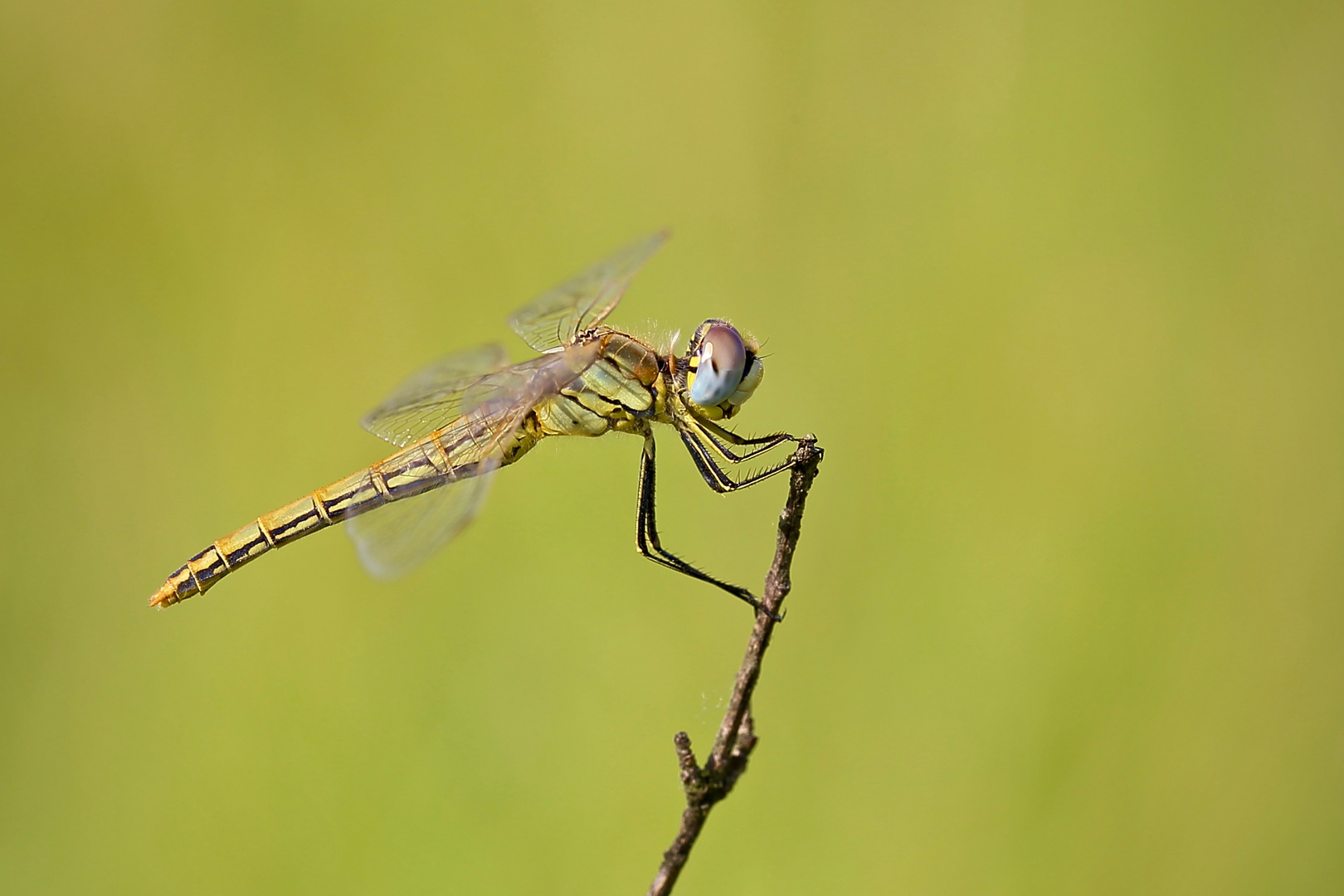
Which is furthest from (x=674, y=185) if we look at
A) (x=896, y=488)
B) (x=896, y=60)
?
(x=896, y=488)

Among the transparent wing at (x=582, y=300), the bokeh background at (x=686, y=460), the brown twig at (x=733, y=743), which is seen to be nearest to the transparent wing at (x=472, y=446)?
the transparent wing at (x=582, y=300)

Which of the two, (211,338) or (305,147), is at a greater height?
(305,147)

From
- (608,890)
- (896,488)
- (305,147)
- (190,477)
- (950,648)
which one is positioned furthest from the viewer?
(305,147)

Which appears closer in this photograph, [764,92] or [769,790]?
[769,790]

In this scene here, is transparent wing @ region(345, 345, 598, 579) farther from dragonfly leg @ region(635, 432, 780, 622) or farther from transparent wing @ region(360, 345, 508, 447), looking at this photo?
dragonfly leg @ region(635, 432, 780, 622)

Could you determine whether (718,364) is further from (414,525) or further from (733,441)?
(414,525)

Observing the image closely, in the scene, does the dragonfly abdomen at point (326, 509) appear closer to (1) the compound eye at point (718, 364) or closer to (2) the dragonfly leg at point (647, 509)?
(2) the dragonfly leg at point (647, 509)

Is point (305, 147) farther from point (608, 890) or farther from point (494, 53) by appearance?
point (608, 890)
